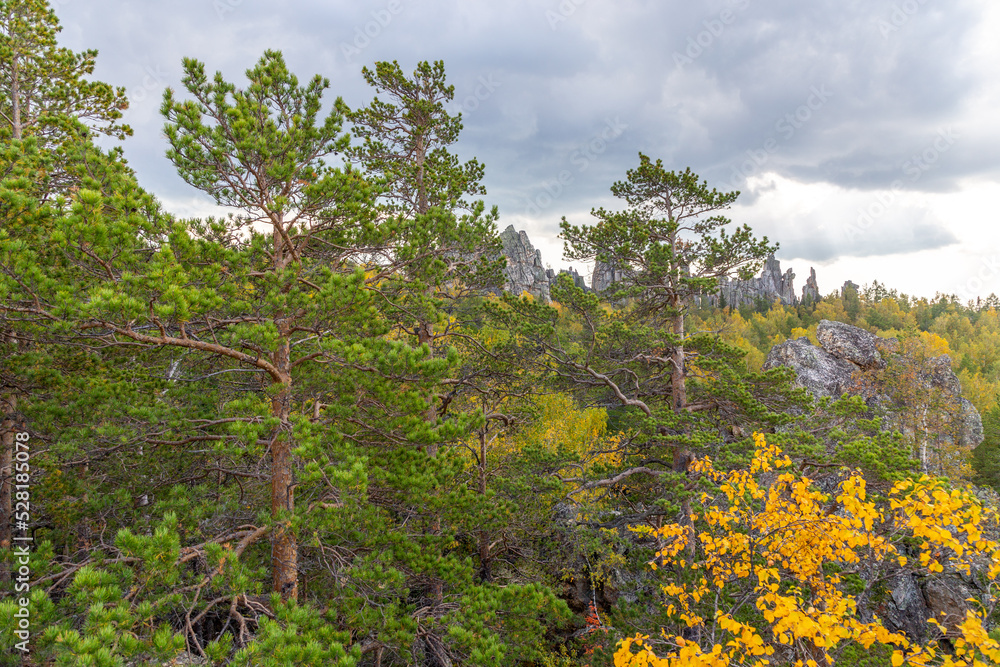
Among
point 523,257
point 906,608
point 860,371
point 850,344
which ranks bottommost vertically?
point 906,608

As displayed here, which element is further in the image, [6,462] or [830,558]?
[6,462]

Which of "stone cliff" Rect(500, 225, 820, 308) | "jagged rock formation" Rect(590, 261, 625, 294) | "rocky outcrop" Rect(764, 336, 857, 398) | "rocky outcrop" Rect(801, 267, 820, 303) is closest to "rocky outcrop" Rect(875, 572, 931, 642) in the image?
"rocky outcrop" Rect(764, 336, 857, 398)

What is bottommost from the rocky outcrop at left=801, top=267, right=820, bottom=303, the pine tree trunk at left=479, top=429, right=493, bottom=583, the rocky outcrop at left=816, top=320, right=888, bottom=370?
the pine tree trunk at left=479, top=429, right=493, bottom=583

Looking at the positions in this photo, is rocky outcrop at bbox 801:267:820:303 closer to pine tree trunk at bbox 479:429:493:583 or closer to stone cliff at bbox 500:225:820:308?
stone cliff at bbox 500:225:820:308

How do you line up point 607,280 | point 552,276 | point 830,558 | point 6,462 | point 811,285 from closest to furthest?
point 830,558 < point 6,462 < point 607,280 < point 552,276 < point 811,285

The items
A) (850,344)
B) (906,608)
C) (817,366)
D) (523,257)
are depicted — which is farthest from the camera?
(523,257)

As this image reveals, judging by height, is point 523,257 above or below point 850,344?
above

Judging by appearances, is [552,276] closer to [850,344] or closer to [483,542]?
[850,344]

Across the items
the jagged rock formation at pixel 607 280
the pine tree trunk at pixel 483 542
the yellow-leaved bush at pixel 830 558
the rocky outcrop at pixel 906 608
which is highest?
the jagged rock formation at pixel 607 280

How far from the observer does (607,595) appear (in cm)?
1174

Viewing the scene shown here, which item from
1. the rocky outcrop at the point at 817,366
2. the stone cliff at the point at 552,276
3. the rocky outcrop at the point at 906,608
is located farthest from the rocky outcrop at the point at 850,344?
the stone cliff at the point at 552,276

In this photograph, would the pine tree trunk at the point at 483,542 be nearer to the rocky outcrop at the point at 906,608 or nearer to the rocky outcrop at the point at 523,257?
the rocky outcrop at the point at 906,608

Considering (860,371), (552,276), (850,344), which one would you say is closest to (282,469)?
(860,371)

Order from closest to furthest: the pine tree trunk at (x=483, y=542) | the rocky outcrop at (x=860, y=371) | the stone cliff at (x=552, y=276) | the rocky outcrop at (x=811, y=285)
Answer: the pine tree trunk at (x=483, y=542) → the rocky outcrop at (x=860, y=371) → the stone cliff at (x=552, y=276) → the rocky outcrop at (x=811, y=285)
